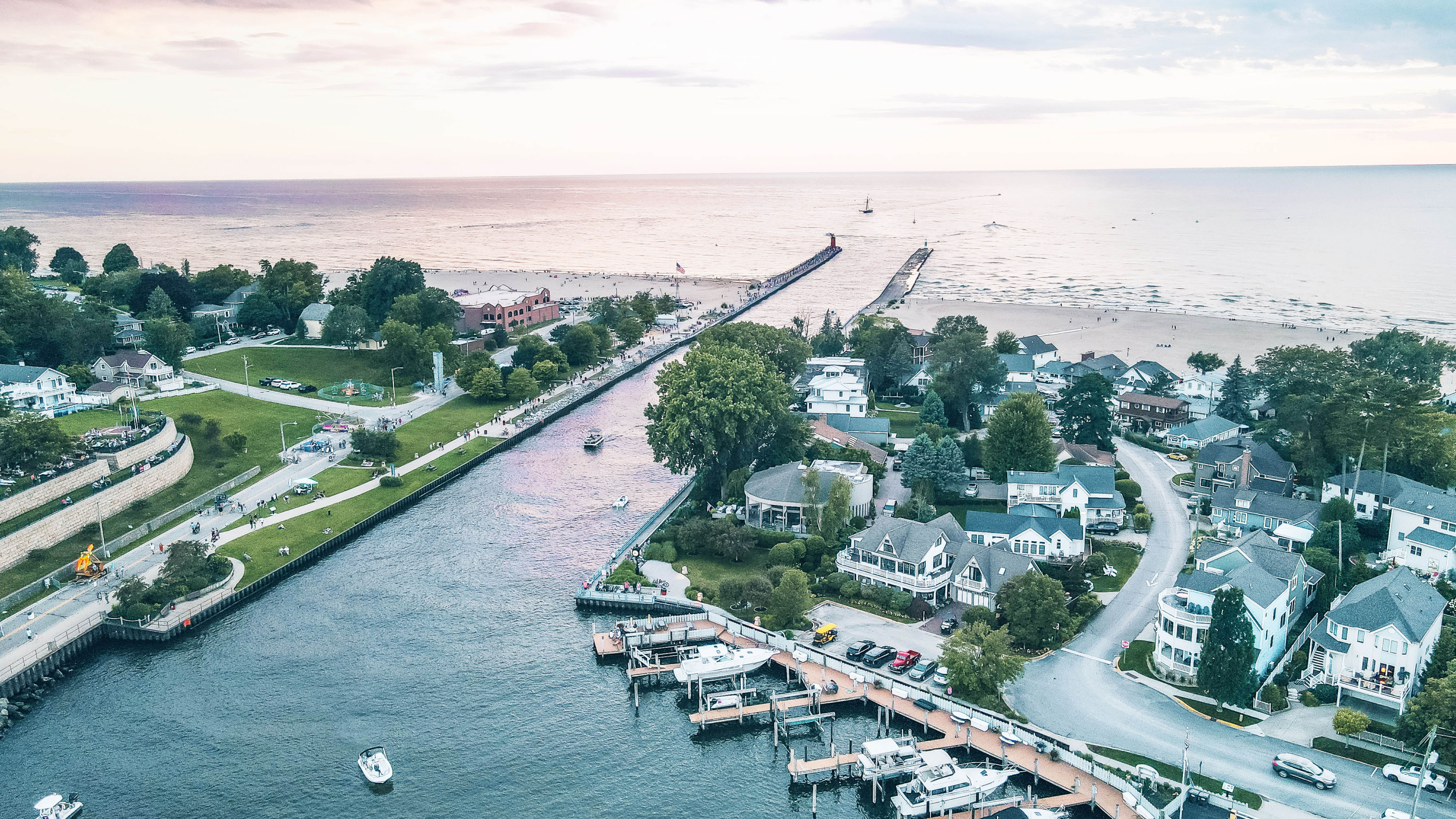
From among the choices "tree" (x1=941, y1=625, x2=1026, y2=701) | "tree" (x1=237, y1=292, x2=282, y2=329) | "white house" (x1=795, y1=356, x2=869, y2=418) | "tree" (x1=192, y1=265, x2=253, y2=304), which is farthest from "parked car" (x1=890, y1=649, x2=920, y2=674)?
"tree" (x1=192, y1=265, x2=253, y2=304)

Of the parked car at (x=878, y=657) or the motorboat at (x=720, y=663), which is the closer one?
the motorboat at (x=720, y=663)

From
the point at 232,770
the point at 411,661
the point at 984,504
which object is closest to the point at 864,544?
the point at 984,504

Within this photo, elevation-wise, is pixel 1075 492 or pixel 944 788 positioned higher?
pixel 1075 492

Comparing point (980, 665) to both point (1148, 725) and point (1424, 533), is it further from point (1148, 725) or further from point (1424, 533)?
point (1424, 533)

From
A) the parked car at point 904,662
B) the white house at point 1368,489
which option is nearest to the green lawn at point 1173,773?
the parked car at point 904,662

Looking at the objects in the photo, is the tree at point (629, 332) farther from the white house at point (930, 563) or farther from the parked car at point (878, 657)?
the parked car at point (878, 657)

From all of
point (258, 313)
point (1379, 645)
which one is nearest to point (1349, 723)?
point (1379, 645)

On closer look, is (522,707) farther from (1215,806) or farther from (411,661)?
(1215,806)
